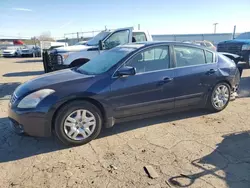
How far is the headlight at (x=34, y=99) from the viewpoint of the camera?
3275 mm

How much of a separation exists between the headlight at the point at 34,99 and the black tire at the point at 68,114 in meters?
0.33

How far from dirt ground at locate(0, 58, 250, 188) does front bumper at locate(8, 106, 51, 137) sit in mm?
302

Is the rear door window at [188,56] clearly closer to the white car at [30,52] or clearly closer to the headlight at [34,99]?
the headlight at [34,99]

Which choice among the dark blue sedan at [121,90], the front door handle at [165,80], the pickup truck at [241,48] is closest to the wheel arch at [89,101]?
the dark blue sedan at [121,90]


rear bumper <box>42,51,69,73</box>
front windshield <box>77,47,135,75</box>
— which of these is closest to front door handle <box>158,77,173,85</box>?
front windshield <box>77,47,135,75</box>

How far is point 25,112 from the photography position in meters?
3.25

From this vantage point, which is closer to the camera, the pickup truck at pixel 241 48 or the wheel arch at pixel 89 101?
the wheel arch at pixel 89 101

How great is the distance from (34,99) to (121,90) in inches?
54.0

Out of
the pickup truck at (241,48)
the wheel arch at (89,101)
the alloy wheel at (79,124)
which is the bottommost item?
the alloy wheel at (79,124)

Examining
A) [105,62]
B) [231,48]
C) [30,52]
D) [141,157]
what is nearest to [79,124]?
[141,157]

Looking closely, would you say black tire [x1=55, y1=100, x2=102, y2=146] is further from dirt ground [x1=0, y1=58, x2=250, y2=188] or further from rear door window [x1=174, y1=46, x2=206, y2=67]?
rear door window [x1=174, y1=46, x2=206, y2=67]

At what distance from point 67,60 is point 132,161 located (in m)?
5.76

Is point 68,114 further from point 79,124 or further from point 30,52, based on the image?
point 30,52

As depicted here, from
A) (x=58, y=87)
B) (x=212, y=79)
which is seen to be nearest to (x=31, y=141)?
(x=58, y=87)
